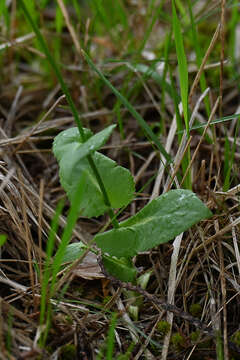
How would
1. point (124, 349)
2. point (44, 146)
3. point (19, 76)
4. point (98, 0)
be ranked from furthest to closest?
point (19, 76)
point (44, 146)
point (98, 0)
point (124, 349)

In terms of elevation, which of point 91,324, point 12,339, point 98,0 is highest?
point 98,0

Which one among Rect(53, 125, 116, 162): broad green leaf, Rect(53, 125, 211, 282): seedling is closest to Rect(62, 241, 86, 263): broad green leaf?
Rect(53, 125, 211, 282): seedling

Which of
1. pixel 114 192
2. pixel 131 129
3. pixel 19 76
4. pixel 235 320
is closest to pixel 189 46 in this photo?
pixel 131 129

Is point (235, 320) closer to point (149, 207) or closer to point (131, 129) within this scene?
point (149, 207)

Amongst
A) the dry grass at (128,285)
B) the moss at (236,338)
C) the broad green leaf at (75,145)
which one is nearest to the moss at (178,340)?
the dry grass at (128,285)

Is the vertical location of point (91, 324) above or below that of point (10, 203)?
below

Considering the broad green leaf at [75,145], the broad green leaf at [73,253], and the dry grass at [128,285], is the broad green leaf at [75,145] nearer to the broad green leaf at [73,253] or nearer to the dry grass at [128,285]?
the dry grass at [128,285]

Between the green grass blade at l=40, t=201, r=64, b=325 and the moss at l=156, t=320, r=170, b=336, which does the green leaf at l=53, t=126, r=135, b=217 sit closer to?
the green grass blade at l=40, t=201, r=64, b=325
